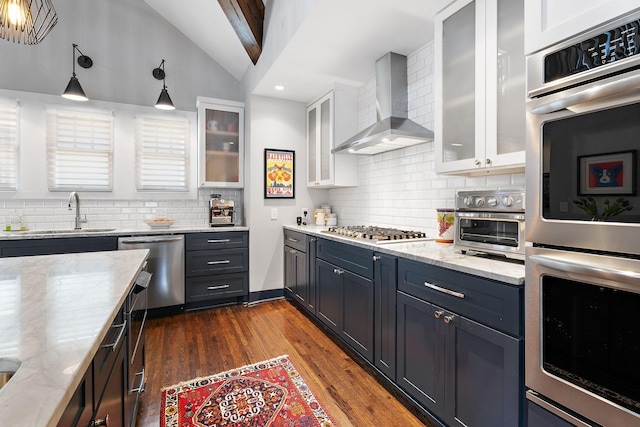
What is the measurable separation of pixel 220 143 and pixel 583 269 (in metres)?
3.76

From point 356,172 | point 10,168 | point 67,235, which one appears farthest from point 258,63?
point 10,168

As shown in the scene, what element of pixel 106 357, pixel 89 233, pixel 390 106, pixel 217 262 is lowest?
pixel 217 262

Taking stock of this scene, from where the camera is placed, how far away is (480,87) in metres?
1.79

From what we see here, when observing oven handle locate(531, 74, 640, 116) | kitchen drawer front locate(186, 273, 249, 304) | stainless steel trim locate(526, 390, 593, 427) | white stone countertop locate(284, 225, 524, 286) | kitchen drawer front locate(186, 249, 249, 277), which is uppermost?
oven handle locate(531, 74, 640, 116)

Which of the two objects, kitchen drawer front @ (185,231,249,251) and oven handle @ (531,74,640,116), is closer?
oven handle @ (531,74,640,116)

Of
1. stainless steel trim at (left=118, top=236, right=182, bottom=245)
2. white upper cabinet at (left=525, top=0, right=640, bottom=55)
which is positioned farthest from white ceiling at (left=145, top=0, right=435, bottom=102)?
stainless steel trim at (left=118, top=236, right=182, bottom=245)

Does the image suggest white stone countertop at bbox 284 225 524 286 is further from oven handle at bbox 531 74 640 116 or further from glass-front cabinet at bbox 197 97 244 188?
glass-front cabinet at bbox 197 97 244 188

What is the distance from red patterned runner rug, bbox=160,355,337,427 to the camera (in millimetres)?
1781

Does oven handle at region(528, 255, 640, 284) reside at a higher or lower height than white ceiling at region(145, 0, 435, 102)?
lower

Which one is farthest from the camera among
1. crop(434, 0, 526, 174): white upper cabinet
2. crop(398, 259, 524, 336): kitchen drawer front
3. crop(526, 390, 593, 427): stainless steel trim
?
crop(434, 0, 526, 174): white upper cabinet

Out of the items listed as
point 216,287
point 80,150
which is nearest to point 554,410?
point 216,287

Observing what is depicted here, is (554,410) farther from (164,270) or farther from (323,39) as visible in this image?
(164,270)

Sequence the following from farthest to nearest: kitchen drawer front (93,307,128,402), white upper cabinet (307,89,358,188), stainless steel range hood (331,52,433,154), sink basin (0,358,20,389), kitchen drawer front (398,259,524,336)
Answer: white upper cabinet (307,89,358,188) → stainless steel range hood (331,52,433,154) → kitchen drawer front (398,259,524,336) → kitchen drawer front (93,307,128,402) → sink basin (0,358,20,389)

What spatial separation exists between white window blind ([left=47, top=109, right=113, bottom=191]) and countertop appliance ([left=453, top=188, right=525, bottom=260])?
149 inches
